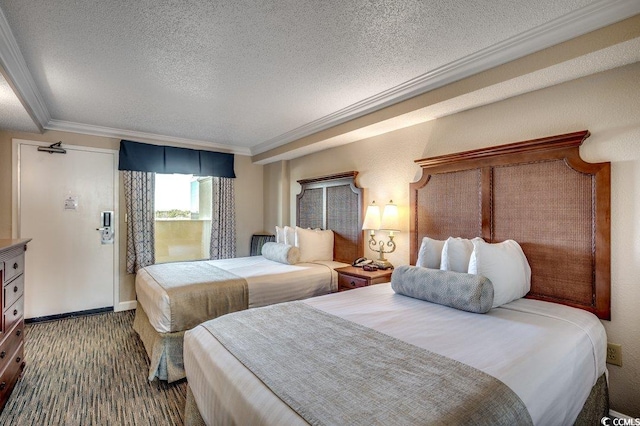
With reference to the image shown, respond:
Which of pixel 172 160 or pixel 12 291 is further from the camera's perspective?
pixel 172 160

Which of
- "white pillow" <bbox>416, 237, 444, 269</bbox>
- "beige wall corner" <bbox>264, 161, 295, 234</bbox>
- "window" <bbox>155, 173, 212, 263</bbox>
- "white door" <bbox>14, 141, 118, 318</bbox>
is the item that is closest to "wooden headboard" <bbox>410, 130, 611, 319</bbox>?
"white pillow" <bbox>416, 237, 444, 269</bbox>

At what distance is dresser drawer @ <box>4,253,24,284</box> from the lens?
7.22ft

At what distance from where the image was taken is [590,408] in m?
1.66

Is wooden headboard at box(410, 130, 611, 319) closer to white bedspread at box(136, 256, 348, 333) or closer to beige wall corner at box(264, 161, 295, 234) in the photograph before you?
white bedspread at box(136, 256, 348, 333)

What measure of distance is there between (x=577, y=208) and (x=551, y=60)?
3.29ft

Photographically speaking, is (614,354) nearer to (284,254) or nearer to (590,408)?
(590,408)

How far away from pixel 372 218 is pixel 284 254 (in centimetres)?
118

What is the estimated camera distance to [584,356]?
1578 mm

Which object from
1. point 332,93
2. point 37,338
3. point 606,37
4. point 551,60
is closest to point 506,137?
point 551,60

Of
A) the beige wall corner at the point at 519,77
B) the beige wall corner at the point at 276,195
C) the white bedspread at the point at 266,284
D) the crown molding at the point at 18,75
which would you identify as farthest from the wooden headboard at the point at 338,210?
the crown molding at the point at 18,75

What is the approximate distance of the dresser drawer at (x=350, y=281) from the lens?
3014 millimetres

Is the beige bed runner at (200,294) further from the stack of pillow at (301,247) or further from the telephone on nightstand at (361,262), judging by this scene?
the telephone on nightstand at (361,262)

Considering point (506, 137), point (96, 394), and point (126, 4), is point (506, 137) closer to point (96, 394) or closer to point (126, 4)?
point (126, 4)

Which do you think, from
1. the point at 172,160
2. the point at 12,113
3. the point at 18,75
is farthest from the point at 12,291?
the point at 172,160
